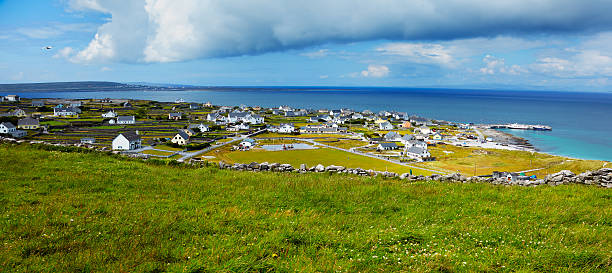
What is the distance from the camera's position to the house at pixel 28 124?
3433 inches

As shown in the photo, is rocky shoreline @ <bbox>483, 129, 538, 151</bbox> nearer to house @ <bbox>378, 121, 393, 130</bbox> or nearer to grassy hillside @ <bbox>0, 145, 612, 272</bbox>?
house @ <bbox>378, 121, 393, 130</bbox>

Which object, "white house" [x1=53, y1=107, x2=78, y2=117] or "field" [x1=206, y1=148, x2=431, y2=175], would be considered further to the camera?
"white house" [x1=53, y1=107, x2=78, y2=117]

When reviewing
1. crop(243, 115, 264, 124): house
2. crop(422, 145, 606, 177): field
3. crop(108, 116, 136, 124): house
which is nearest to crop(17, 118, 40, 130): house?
crop(108, 116, 136, 124): house

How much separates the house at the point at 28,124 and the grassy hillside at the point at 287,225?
99.0 meters

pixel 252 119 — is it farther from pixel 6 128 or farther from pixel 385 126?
pixel 6 128

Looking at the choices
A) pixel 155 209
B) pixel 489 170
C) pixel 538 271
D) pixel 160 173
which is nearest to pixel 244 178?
pixel 160 173

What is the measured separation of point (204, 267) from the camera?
5.76 m

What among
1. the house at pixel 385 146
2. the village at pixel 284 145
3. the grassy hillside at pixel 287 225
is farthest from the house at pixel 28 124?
the grassy hillside at pixel 287 225

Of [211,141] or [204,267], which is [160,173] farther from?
[211,141]

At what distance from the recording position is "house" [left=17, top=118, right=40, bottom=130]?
87200 millimetres

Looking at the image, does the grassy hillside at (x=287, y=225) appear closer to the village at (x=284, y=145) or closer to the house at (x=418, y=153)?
the village at (x=284, y=145)

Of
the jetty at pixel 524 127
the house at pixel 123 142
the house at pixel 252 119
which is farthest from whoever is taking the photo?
the jetty at pixel 524 127

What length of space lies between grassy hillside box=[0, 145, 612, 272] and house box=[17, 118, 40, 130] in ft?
325

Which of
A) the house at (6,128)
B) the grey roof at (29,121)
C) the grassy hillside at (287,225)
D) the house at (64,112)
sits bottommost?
the house at (6,128)
